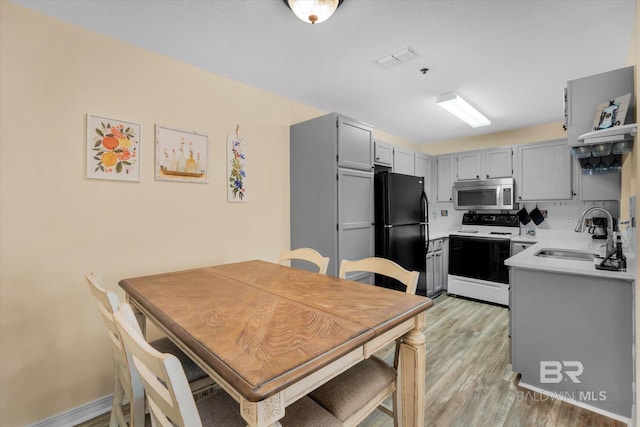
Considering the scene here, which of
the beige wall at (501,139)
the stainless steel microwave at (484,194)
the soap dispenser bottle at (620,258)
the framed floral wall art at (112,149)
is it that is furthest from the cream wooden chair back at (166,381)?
the beige wall at (501,139)

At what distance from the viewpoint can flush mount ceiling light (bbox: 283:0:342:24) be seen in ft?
4.92

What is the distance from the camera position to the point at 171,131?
2.24 meters

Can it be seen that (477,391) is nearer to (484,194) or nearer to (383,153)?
(383,153)

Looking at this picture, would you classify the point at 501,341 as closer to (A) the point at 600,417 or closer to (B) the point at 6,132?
(A) the point at 600,417

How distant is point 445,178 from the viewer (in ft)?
15.2

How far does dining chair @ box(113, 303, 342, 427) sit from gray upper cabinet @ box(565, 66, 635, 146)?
2.42 m

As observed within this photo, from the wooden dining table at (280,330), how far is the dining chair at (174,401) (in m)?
0.12

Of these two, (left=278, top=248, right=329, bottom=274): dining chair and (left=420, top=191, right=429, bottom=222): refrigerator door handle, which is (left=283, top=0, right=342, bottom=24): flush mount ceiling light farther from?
(left=420, top=191, right=429, bottom=222): refrigerator door handle

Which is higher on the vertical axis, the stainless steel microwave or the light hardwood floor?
the stainless steel microwave

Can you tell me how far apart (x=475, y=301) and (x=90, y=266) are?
14.0 feet

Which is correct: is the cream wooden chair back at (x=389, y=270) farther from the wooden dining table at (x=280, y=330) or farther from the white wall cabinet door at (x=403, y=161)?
the white wall cabinet door at (x=403, y=161)

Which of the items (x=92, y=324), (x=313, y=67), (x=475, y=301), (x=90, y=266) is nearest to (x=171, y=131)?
(x=90, y=266)

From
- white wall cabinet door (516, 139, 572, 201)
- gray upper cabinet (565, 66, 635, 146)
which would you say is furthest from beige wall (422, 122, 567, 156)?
gray upper cabinet (565, 66, 635, 146)

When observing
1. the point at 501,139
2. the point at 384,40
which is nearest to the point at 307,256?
the point at 384,40
